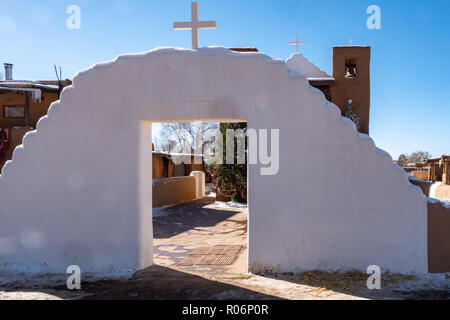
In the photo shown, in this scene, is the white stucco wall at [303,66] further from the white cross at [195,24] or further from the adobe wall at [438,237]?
the adobe wall at [438,237]

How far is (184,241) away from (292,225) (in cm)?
480

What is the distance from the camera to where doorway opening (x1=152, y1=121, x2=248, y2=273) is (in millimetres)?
8453

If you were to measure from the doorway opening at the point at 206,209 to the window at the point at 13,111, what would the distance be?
752 cm

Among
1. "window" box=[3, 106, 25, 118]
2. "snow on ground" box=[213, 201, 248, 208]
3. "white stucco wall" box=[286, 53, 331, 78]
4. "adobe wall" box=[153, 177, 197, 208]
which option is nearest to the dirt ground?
"white stucco wall" box=[286, 53, 331, 78]

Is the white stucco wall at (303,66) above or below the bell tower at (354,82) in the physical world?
above

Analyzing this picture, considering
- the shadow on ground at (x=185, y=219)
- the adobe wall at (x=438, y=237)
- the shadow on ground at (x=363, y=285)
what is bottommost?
the shadow on ground at (x=185, y=219)

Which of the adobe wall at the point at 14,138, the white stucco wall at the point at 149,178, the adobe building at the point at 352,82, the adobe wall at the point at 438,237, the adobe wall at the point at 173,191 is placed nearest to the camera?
the adobe wall at the point at 438,237

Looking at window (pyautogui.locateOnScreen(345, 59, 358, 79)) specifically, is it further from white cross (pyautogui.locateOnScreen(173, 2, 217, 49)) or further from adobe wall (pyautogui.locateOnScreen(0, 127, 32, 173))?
adobe wall (pyautogui.locateOnScreen(0, 127, 32, 173))

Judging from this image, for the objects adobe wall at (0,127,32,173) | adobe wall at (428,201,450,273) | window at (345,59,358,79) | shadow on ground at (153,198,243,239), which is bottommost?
shadow on ground at (153,198,243,239)

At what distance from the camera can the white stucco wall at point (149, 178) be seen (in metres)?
6.24

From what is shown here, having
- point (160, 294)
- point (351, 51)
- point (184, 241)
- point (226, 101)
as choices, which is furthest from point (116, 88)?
point (351, 51)

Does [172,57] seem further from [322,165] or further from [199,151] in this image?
[199,151]

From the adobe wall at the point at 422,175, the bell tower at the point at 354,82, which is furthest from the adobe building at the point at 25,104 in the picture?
the adobe wall at the point at 422,175
